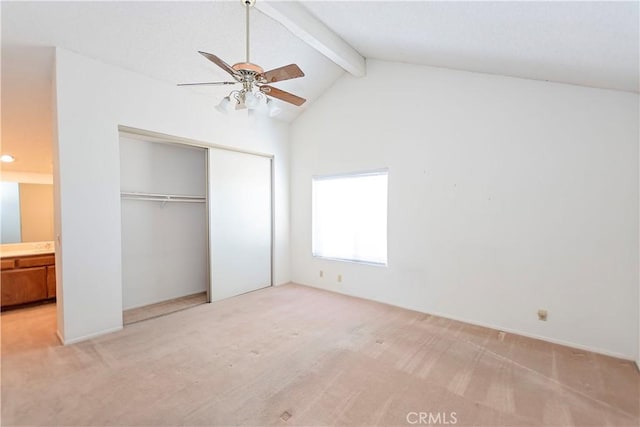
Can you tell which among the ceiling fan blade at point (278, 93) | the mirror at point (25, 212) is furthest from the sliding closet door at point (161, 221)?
the ceiling fan blade at point (278, 93)

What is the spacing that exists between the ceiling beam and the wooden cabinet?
4.36 m

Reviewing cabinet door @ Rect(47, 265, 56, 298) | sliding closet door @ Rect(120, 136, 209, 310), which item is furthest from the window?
cabinet door @ Rect(47, 265, 56, 298)

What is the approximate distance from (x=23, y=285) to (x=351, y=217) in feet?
14.9

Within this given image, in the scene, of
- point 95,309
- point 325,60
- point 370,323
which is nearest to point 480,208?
point 370,323

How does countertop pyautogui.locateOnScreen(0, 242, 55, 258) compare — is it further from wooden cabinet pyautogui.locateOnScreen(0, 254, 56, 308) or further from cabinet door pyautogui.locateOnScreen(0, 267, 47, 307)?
cabinet door pyautogui.locateOnScreen(0, 267, 47, 307)

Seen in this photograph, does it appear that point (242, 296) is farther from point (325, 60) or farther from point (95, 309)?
A: point (325, 60)

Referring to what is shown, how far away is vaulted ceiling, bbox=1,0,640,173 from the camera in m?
1.91

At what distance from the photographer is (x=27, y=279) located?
12.8ft

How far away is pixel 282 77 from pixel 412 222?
249cm

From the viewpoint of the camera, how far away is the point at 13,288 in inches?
150

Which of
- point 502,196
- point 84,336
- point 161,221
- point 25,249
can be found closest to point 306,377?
point 84,336

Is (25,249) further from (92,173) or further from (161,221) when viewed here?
(92,173)

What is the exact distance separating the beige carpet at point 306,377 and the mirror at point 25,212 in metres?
1.42

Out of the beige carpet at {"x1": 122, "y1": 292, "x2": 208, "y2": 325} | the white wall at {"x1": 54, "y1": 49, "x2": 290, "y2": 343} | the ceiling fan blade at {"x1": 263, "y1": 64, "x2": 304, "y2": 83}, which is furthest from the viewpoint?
the beige carpet at {"x1": 122, "y1": 292, "x2": 208, "y2": 325}
